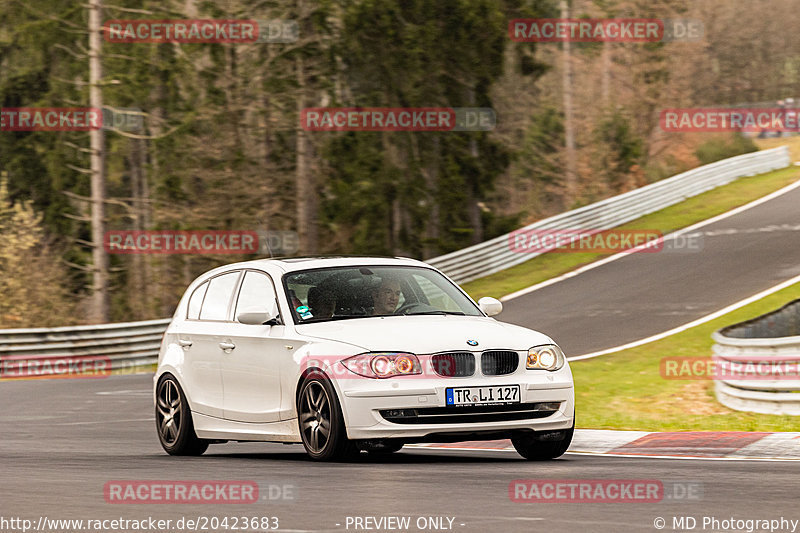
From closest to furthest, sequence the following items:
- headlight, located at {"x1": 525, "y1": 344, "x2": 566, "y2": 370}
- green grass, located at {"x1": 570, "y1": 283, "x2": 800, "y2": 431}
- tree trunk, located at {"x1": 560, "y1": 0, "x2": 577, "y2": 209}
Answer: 1. headlight, located at {"x1": 525, "y1": 344, "x2": 566, "y2": 370}
2. green grass, located at {"x1": 570, "y1": 283, "x2": 800, "y2": 431}
3. tree trunk, located at {"x1": 560, "y1": 0, "x2": 577, "y2": 209}

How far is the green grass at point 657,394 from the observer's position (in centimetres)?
1516

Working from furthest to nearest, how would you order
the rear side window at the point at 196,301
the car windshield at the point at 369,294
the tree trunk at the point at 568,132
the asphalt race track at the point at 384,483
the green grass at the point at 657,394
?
the tree trunk at the point at 568,132, the green grass at the point at 657,394, the rear side window at the point at 196,301, the car windshield at the point at 369,294, the asphalt race track at the point at 384,483

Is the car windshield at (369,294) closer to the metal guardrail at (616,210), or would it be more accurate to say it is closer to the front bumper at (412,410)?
the front bumper at (412,410)

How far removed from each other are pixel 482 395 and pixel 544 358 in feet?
2.21

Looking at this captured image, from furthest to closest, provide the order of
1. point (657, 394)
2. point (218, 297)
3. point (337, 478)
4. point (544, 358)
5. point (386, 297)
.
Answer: point (657, 394) → point (218, 297) → point (386, 297) → point (544, 358) → point (337, 478)

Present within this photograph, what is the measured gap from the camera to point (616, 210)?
3866 cm

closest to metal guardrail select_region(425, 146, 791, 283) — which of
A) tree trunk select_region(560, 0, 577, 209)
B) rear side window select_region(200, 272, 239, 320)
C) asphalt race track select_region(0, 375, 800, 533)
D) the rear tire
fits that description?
tree trunk select_region(560, 0, 577, 209)

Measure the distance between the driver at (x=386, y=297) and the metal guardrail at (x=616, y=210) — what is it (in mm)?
21335

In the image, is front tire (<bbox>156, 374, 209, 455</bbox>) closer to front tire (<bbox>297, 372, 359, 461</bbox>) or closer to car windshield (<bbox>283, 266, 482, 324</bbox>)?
car windshield (<bbox>283, 266, 482, 324</bbox>)

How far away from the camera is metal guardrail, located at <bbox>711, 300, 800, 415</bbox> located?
15.2 meters

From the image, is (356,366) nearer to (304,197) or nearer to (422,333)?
(422,333)

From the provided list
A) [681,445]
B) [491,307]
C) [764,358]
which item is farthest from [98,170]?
[681,445]

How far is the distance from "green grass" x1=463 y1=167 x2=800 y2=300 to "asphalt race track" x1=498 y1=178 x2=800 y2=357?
3.47ft

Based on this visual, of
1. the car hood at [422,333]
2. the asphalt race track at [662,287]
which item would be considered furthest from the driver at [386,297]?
the asphalt race track at [662,287]
